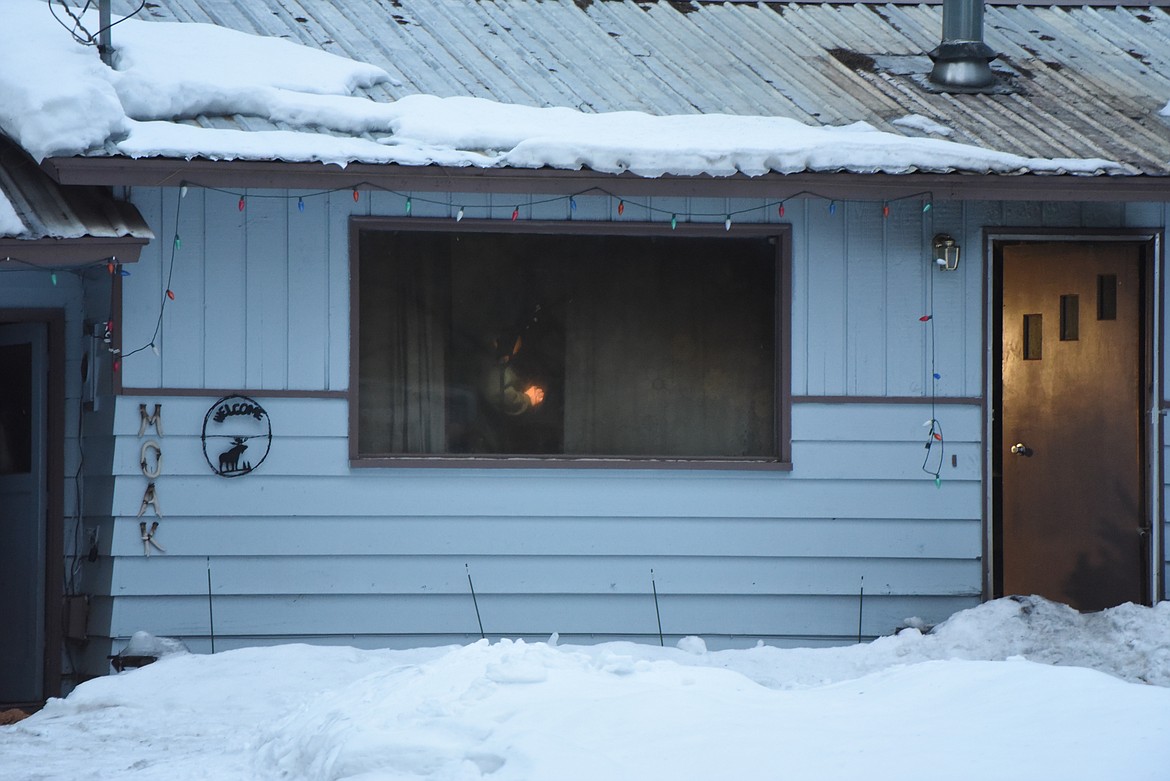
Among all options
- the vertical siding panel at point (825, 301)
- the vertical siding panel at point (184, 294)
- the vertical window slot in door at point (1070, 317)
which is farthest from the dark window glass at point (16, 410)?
the vertical window slot in door at point (1070, 317)

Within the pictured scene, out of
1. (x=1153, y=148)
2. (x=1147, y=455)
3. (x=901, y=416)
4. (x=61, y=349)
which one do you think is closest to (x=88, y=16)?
(x=61, y=349)

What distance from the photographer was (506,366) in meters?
7.25

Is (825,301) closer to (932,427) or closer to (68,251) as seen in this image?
(932,427)

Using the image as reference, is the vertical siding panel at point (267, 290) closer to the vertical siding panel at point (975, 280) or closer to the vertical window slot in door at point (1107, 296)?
the vertical siding panel at point (975, 280)

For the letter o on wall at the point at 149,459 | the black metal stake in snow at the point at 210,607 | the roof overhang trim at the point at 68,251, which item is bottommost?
the black metal stake in snow at the point at 210,607

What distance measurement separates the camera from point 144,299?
6.93 meters

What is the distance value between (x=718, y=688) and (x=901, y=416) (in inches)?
112

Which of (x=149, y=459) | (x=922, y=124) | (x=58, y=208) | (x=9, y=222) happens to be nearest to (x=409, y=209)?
(x=58, y=208)

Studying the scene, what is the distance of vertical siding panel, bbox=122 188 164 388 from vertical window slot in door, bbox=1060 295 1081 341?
520 cm

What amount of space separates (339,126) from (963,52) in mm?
3825

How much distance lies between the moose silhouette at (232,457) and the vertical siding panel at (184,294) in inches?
15.0

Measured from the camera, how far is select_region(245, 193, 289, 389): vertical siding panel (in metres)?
7.02

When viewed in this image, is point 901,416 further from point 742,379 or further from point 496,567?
point 496,567

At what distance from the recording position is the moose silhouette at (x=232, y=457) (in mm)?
6949
